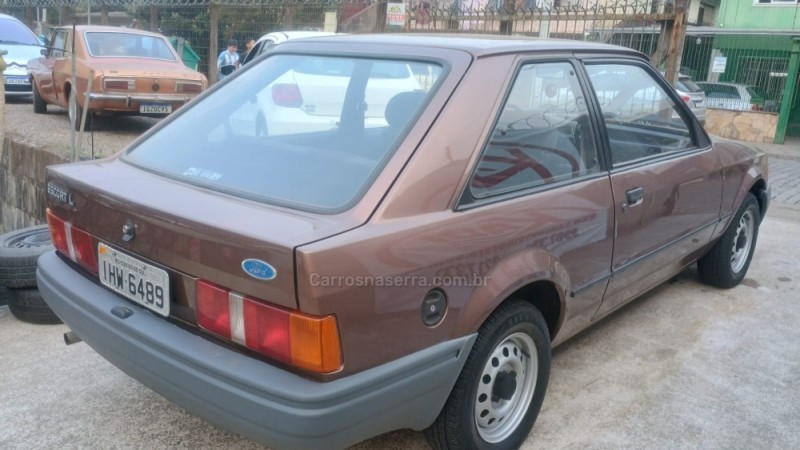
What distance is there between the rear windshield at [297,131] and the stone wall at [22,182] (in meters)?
4.71

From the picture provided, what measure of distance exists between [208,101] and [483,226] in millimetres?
1502

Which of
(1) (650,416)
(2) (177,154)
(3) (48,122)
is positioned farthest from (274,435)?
(3) (48,122)

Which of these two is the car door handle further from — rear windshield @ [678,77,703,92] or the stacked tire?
rear windshield @ [678,77,703,92]

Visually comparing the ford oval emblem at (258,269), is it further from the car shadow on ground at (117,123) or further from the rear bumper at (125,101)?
the car shadow on ground at (117,123)

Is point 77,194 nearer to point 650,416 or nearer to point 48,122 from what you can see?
point 650,416

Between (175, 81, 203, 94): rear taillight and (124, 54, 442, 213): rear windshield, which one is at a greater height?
(124, 54, 442, 213): rear windshield

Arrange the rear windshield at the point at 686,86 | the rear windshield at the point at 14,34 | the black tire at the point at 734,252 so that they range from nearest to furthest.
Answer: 1. the black tire at the point at 734,252
2. the rear windshield at the point at 14,34
3. the rear windshield at the point at 686,86

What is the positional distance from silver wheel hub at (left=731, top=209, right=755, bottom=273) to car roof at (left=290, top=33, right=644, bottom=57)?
216cm

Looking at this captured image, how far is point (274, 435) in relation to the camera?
2.00 m

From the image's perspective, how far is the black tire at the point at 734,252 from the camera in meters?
4.51

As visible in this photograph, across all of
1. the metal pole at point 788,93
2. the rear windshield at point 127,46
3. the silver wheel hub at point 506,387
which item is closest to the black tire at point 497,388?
the silver wheel hub at point 506,387

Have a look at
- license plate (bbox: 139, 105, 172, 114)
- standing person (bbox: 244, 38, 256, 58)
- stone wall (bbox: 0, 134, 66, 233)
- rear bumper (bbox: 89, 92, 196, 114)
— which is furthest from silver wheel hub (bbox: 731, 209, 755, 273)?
standing person (bbox: 244, 38, 256, 58)

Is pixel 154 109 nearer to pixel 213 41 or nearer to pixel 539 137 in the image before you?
pixel 213 41

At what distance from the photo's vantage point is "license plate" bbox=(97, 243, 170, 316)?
233cm
